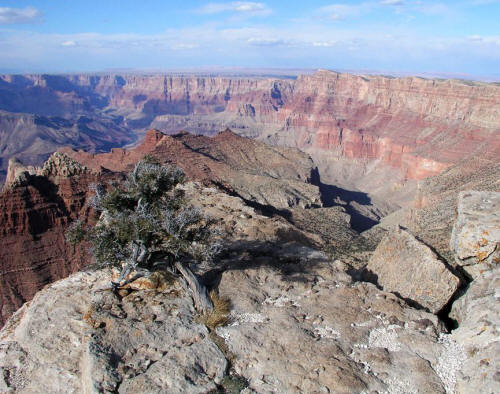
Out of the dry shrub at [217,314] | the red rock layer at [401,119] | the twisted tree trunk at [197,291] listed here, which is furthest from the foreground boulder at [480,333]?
the red rock layer at [401,119]

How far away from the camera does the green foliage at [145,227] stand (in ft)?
43.4

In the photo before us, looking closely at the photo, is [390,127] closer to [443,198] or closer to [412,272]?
[443,198]

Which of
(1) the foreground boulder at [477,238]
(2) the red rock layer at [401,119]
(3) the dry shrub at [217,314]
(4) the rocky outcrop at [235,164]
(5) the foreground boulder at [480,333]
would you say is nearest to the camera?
(5) the foreground boulder at [480,333]

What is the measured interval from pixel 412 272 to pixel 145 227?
10.5m

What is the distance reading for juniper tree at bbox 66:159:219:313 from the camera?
13234 millimetres

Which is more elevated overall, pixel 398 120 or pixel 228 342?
pixel 228 342

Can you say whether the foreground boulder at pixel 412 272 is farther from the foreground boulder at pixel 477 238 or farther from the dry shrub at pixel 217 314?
the dry shrub at pixel 217 314

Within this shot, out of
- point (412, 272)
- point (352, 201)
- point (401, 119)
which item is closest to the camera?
point (412, 272)

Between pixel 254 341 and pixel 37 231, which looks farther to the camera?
pixel 37 231

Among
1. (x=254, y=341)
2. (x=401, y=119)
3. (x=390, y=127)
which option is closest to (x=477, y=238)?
(x=254, y=341)

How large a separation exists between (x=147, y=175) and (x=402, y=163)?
348 feet

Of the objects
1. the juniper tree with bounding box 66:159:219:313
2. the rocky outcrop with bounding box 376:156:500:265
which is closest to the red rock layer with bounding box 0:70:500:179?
the rocky outcrop with bounding box 376:156:500:265

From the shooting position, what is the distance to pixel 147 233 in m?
13.2

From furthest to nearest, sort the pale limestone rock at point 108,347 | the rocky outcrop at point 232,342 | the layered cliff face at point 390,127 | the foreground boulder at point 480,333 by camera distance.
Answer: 1. the layered cliff face at point 390,127
2. the rocky outcrop at point 232,342
3. the pale limestone rock at point 108,347
4. the foreground boulder at point 480,333
